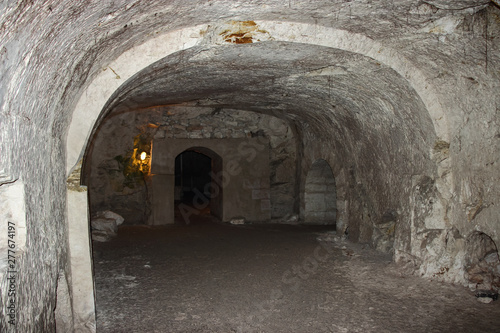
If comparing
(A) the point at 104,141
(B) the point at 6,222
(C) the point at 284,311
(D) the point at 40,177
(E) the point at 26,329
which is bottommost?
(C) the point at 284,311

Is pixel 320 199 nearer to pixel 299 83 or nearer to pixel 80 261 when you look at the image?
pixel 299 83

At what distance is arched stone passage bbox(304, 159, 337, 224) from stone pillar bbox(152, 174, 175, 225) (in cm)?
288

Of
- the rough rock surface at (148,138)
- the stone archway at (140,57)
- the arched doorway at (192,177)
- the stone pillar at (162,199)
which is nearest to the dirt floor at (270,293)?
the stone archway at (140,57)

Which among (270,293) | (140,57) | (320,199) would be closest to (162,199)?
(320,199)

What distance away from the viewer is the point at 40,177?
2.46 meters

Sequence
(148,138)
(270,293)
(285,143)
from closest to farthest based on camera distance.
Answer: (270,293) < (148,138) < (285,143)

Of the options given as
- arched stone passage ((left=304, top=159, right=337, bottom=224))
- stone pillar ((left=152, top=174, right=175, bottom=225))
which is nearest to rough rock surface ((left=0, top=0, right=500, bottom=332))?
arched stone passage ((left=304, top=159, right=337, bottom=224))

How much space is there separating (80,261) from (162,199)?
5558 millimetres

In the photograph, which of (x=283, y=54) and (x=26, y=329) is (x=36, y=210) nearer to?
(x=26, y=329)

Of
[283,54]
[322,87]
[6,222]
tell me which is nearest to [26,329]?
[6,222]

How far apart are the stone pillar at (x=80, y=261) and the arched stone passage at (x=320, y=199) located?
6.02 metres

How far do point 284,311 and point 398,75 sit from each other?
98.1 inches

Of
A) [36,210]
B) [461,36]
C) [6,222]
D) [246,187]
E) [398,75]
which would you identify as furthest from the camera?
[246,187]

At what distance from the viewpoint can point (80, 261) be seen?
3.36 metres
